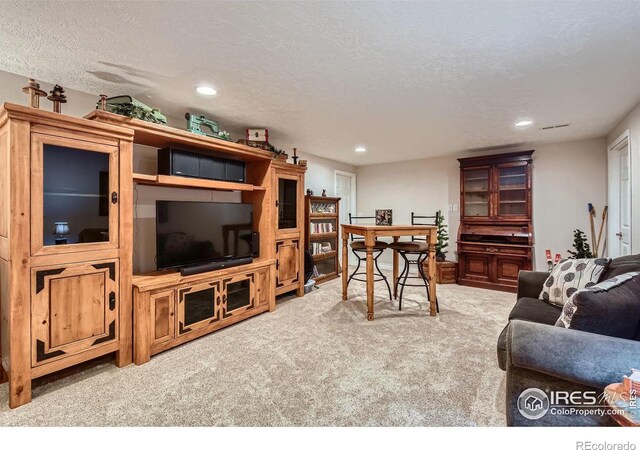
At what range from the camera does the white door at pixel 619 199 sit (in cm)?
326

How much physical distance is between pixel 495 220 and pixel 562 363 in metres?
3.98

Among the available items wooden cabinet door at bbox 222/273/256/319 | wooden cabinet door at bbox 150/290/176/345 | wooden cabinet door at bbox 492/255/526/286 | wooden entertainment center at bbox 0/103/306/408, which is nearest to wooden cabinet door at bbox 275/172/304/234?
wooden cabinet door at bbox 222/273/256/319

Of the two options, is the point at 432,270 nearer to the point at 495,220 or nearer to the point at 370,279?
the point at 370,279

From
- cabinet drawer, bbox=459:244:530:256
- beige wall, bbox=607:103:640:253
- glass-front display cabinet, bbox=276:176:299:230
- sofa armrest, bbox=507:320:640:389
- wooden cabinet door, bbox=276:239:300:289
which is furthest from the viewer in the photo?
cabinet drawer, bbox=459:244:530:256

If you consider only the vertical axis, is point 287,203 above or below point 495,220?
above

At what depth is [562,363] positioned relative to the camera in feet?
3.50

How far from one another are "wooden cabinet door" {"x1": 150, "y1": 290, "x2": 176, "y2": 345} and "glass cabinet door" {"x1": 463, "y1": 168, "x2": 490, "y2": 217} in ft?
15.0

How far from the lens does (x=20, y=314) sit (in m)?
1.71

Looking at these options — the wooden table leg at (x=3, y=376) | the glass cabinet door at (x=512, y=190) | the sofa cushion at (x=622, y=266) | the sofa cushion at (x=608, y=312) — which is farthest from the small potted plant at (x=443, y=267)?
the wooden table leg at (x=3, y=376)

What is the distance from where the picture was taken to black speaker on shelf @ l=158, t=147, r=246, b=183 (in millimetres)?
2605

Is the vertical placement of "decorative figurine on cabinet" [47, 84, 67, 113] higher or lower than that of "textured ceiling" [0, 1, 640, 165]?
lower

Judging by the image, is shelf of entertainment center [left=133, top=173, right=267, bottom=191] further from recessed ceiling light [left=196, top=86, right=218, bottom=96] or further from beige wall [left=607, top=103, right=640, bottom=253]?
beige wall [left=607, top=103, right=640, bottom=253]

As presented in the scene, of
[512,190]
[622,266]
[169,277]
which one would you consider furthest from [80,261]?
[512,190]
